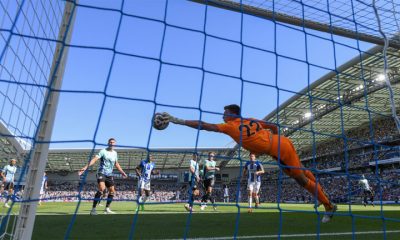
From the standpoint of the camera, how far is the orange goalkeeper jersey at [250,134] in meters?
3.63

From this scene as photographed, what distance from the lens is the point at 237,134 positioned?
3.67 m

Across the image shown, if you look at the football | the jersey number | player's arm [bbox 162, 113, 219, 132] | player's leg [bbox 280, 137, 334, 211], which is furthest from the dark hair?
the football

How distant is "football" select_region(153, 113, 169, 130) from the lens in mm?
3158

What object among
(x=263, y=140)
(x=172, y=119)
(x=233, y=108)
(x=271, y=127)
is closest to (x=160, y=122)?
(x=172, y=119)

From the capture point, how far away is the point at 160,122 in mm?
3180

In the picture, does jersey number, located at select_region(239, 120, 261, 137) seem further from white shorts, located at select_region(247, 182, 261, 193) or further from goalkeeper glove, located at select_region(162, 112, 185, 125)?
white shorts, located at select_region(247, 182, 261, 193)

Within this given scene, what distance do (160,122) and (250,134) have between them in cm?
108

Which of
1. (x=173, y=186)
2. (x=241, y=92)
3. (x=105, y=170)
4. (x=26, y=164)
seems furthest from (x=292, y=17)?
(x=173, y=186)

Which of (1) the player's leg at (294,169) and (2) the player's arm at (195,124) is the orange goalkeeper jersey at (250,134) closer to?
(2) the player's arm at (195,124)

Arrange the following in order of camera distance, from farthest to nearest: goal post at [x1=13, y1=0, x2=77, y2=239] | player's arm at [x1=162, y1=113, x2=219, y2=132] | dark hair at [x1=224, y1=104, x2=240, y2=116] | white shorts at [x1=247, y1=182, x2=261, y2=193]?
white shorts at [x1=247, y1=182, x2=261, y2=193] → dark hair at [x1=224, y1=104, x2=240, y2=116] → player's arm at [x1=162, y1=113, x2=219, y2=132] → goal post at [x1=13, y1=0, x2=77, y2=239]

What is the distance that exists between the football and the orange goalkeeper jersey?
0.64m

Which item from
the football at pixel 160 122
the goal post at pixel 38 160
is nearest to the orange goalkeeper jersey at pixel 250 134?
the football at pixel 160 122

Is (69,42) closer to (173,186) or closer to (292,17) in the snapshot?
(292,17)

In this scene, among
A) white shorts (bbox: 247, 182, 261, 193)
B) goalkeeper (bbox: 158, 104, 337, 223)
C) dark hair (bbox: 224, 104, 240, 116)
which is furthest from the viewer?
white shorts (bbox: 247, 182, 261, 193)
